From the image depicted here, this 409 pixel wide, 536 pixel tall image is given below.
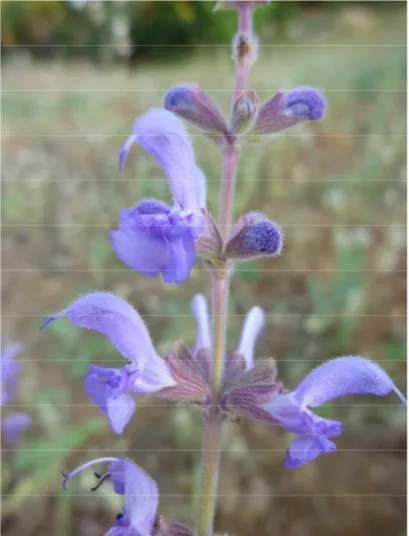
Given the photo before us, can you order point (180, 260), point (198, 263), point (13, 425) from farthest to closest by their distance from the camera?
point (198, 263) → point (13, 425) → point (180, 260)

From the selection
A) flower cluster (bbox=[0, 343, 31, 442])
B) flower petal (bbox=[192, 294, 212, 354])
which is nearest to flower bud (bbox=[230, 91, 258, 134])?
flower petal (bbox=[192, 294, 212, 354])

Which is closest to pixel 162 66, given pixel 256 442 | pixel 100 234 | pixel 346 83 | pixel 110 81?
pixel 110 81

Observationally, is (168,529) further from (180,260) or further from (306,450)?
(180,260)

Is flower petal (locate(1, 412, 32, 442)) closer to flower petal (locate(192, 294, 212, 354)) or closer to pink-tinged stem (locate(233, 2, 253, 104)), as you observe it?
flower petal (locate(192, 294, 212, 354))

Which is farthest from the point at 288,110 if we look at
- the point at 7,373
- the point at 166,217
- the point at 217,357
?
the point at 7,373

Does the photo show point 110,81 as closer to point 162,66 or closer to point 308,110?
point 162,66

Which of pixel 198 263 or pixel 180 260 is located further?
pixel 198 263
